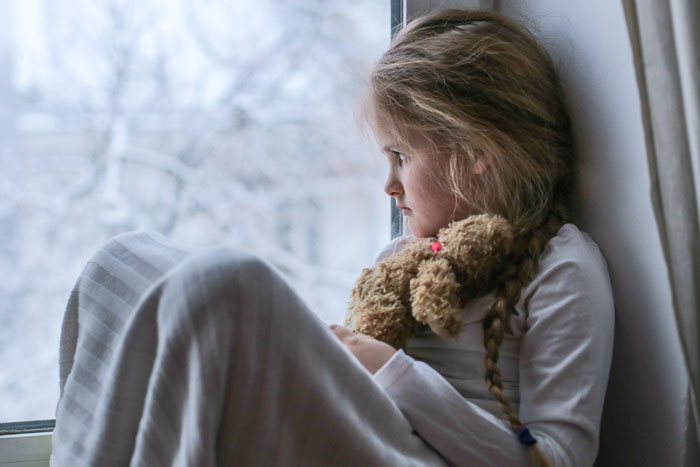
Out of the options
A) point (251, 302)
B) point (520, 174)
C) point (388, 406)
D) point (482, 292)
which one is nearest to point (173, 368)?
point (251, 302)

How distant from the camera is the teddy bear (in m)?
0.89

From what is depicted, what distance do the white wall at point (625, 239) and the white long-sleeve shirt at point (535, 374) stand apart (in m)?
0.05

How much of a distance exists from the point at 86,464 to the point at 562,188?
77cm

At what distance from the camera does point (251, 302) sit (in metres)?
0.65

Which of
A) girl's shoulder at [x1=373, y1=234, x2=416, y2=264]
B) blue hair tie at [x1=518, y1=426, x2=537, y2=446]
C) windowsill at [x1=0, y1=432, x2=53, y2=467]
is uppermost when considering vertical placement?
girl's shoulder at [x1=373, y1=234, x2=416, y2=264]

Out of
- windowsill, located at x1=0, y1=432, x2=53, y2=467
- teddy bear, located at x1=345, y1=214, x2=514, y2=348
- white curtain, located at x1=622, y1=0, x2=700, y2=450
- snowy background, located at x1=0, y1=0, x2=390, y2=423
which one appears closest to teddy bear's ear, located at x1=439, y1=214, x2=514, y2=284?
teddy bear, located at x1=345, y1=214, x2=514, y2=348

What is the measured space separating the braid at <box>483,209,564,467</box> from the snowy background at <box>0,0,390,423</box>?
0.42 m

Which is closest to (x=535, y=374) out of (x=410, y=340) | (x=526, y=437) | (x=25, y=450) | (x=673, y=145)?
(x=526, y=437)

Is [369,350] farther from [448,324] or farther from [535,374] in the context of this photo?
[535,374]

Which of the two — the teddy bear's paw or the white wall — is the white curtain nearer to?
the white wall

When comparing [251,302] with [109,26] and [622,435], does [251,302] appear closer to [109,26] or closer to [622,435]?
[622,435]

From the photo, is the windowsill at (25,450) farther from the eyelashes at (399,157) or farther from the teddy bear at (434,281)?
the eyelashes at (399,157)

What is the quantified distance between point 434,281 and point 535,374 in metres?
0.17

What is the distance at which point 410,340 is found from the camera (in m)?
1.01
